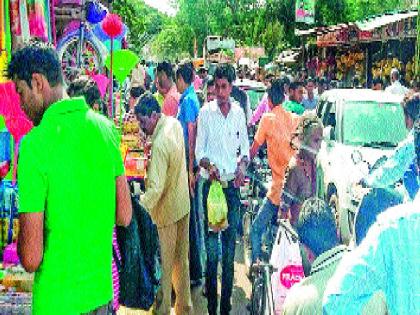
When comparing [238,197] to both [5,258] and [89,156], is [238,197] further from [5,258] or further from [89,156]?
[89,156]

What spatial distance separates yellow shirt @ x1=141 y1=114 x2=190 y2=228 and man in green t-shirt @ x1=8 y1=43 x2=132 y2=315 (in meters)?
2.06

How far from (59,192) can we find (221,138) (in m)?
3.21

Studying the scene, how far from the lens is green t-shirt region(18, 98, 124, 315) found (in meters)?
2.92

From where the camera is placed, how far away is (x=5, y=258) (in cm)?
412

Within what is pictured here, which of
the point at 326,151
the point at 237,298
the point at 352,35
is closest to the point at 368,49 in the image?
the point at 352,35

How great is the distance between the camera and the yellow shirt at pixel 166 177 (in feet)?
17.4

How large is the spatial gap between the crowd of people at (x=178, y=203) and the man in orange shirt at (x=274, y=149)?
11 mm

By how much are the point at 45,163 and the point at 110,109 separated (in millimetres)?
6935

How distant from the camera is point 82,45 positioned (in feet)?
31.5

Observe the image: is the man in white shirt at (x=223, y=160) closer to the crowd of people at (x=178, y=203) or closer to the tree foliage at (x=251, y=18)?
the crowd of people at (x=178, y=203)

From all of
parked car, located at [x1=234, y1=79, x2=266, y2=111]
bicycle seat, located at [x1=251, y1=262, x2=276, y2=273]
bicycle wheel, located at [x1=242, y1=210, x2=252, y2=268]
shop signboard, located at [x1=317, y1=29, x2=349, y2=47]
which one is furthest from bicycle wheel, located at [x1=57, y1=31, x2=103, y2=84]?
shop signboard, located at [x1=317, y1=29, x2=349, y2=47]

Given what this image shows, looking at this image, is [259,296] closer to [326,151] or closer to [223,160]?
[223,160]

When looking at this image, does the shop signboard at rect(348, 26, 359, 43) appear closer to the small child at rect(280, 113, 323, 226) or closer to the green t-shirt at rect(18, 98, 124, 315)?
the small child at rect(280, 113, 323, 226)

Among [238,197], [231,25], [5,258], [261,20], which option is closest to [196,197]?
[238,197]
